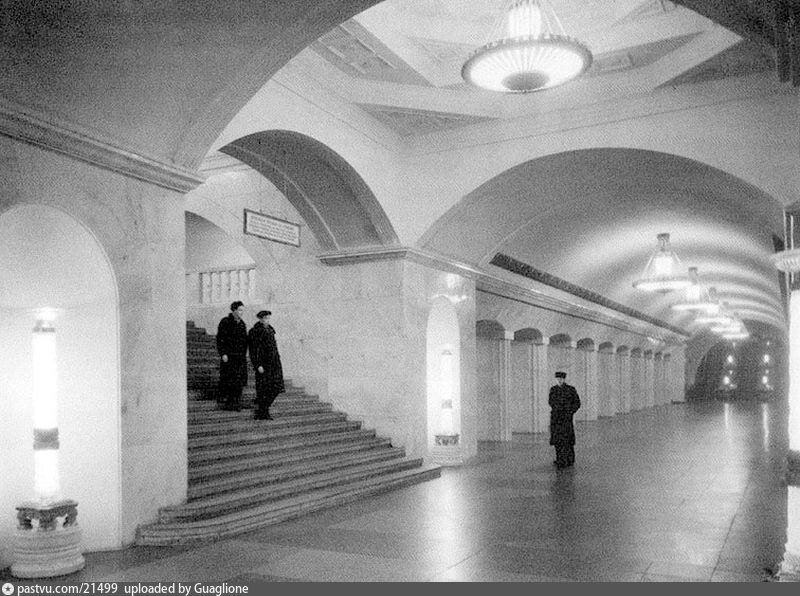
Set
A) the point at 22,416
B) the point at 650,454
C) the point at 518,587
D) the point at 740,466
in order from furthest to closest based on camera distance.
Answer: the point at 650,454
the point at 740,466
the point at 22,416
the point at 518,587

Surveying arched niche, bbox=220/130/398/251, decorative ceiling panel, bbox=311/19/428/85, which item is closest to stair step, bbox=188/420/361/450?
arched niche, bbox=220/130/398/251

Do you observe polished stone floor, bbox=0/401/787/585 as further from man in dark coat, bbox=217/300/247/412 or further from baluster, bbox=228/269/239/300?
baluster, bbox=228/269/239/300

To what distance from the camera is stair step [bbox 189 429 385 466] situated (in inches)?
353

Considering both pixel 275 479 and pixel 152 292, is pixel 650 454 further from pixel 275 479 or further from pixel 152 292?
pixel 152 292

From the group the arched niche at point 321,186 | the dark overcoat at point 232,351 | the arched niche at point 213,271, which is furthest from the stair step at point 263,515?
the arched niche at point 213,271

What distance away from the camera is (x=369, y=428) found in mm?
12492

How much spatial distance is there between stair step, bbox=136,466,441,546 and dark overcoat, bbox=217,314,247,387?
7.96ft

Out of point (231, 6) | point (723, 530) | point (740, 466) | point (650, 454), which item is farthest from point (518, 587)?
point (650, 454)

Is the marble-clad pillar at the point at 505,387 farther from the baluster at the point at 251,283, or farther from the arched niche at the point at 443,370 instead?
the baluster at the point at 251,283

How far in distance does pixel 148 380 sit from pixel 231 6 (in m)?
3.43

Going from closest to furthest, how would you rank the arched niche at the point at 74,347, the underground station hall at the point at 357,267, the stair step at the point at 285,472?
the underground station hall at the point at 357,267 < the arched niche at the point at 74,347 < the stair step at the point at 285,472

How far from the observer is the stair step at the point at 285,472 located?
816cm

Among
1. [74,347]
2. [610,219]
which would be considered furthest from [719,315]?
[74,347]

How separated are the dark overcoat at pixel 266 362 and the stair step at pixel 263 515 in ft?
6.32
